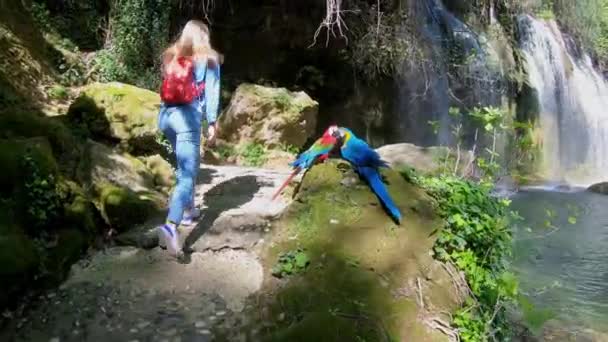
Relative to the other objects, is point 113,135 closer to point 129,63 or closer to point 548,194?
point 129,63

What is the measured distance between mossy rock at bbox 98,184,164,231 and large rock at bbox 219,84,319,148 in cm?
428

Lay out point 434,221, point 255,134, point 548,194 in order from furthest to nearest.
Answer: point 548,194
point 255,134
point 434,221

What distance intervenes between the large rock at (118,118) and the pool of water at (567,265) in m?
3.92

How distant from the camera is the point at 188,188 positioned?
12.0 feet

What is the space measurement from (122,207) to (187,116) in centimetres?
105

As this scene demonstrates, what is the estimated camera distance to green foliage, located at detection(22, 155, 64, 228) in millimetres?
3354

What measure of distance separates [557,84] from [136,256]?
44.9 ft

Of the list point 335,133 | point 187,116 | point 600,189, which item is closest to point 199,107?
point 187,116

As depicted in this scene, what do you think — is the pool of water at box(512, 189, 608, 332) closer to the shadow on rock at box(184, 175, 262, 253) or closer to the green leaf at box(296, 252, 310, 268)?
the green leaf at box(296, 252, 310, 268)

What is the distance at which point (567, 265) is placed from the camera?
21.0 ft

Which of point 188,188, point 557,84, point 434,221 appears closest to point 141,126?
point 188,188

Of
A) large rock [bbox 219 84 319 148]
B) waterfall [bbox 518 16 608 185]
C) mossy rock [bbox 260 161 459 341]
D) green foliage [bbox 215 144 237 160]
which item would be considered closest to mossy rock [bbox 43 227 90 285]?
mossy rock [bbox 260 161 459 341]

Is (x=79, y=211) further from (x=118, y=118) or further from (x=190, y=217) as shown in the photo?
(x=118, y=118)

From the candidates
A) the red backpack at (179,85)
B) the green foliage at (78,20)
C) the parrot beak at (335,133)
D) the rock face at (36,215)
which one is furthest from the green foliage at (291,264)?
the green foliage at (78,20)
